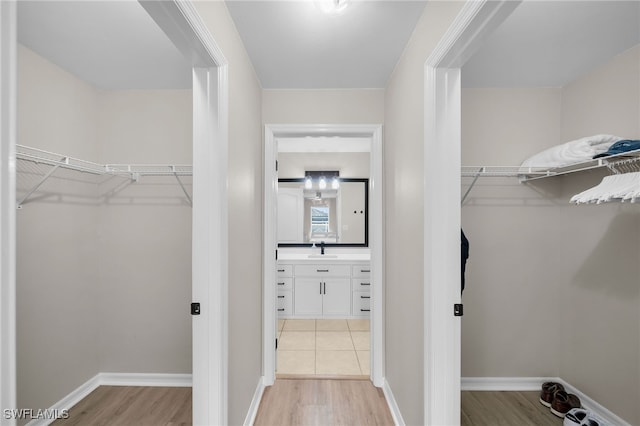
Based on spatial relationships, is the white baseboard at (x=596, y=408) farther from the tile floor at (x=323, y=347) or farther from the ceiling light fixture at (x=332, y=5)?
the ceiling light fixture at (x=332, y=5)

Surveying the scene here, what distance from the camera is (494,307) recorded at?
95.0 inches

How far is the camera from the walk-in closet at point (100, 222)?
1.88m

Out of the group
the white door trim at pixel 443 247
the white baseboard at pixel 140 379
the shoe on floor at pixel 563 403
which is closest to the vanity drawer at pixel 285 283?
the white baseboard at pixel 140 379

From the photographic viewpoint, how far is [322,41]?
71.0 inches

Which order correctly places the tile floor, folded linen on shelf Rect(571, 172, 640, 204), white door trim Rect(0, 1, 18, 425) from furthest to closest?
the tile floor, folded linen on shelf Rect(571, 172, 640, 204), white door trim Rect(0, 1, 18, 425)

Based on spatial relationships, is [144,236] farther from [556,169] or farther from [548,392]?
[548,392]

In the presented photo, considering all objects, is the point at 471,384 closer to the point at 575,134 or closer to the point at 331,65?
the point at 575,134

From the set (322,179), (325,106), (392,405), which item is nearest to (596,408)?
(392,405)

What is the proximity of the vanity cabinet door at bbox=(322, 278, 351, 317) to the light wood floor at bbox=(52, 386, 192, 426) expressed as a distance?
1.89m

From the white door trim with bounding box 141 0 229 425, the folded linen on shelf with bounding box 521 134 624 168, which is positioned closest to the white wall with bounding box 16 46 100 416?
the white door trim with bounding box 141 0 229 425

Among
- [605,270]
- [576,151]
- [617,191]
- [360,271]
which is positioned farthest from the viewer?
[360,271]

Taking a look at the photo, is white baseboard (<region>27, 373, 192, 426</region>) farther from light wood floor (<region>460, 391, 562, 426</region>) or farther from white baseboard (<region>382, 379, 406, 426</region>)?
light wood floor (<region>460, 391, 562, 426</region>)

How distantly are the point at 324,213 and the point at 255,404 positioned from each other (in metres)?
2.61

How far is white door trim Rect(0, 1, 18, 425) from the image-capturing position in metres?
0.47
